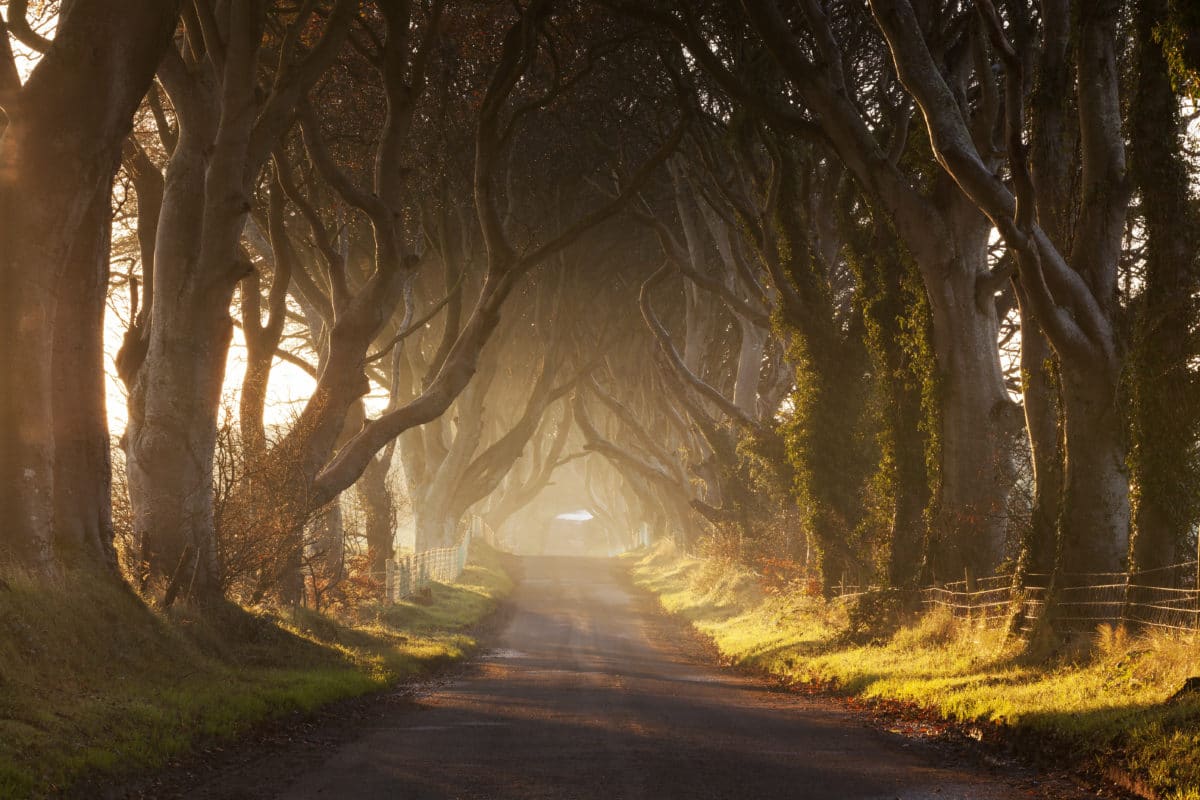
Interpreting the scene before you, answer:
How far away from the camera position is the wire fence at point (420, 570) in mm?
24391

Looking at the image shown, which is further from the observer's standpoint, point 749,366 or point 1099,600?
point 749,366

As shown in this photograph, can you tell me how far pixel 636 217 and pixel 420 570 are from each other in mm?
10306

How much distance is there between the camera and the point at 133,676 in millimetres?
9719

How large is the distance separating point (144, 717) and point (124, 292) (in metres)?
16.6

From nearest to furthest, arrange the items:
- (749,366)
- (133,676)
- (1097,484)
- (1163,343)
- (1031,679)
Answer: (133,676), (1031,679), (1163,343), (1097,484), (749,366)

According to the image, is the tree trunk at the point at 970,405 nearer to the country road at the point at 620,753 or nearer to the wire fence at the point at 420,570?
the country road at the point at 620,753

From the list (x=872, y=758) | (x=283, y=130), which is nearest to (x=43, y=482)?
(x=283, y=130)

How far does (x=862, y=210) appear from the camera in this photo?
18.8 m

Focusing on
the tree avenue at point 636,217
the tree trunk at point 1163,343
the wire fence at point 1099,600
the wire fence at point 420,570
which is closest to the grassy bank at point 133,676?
the tree avenue at point 636,217

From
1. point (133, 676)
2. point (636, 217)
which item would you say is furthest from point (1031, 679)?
point (636, 217)

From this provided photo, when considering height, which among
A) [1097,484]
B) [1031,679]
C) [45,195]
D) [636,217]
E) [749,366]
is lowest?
[1031,679]

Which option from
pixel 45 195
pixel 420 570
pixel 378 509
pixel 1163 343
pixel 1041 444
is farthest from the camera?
pixel 420 570

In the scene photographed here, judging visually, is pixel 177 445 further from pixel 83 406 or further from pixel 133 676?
pixel 133 676

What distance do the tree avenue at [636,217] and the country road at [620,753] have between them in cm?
349
